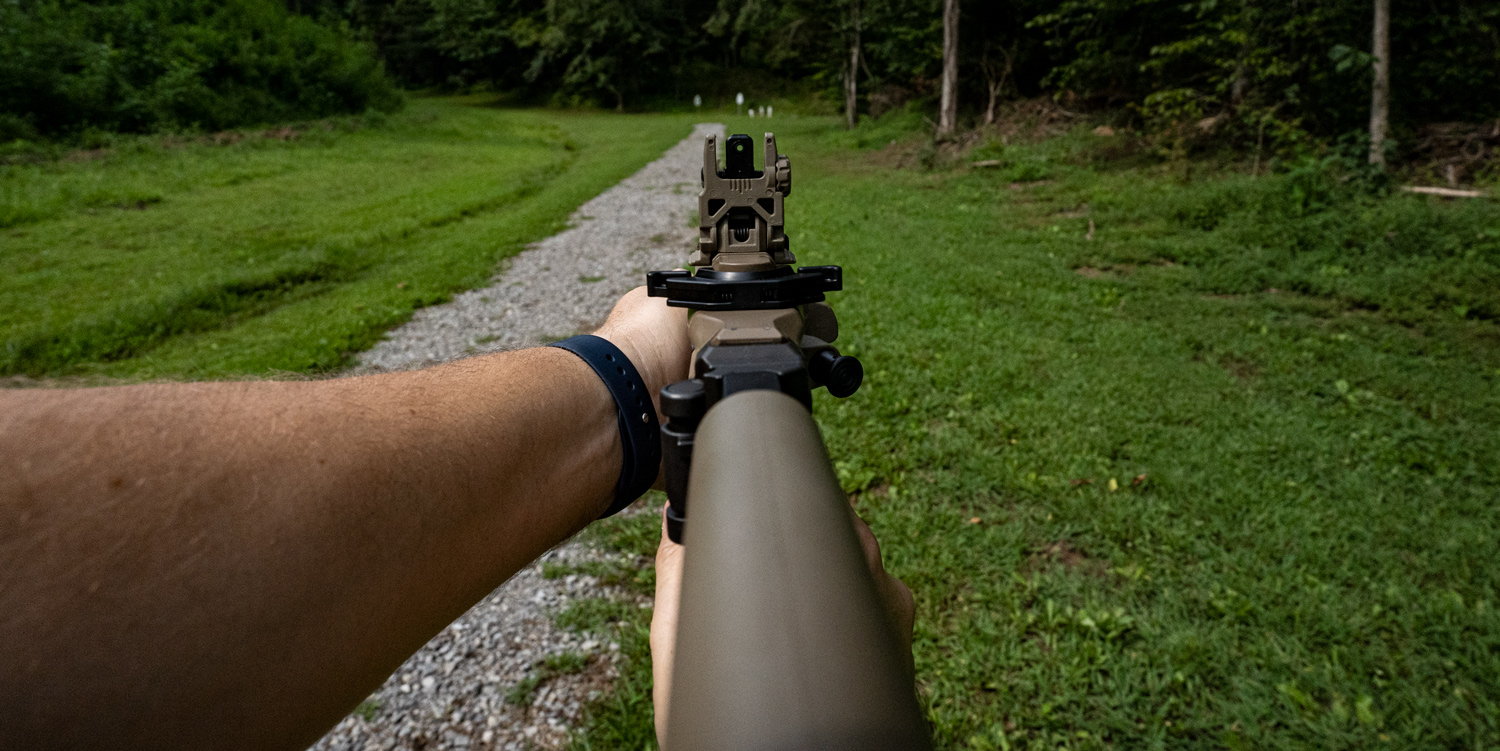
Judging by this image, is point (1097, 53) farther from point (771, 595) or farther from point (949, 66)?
point (771, 595)

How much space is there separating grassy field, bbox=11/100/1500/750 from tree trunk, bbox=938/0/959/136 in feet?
24.5

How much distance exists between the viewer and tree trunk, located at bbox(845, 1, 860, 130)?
2377 cm

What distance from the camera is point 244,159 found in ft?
52.1

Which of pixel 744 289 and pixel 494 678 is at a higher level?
pixel 744 289

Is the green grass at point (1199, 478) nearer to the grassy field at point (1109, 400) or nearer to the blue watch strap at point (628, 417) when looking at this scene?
the grassy field at point (1109, 400)

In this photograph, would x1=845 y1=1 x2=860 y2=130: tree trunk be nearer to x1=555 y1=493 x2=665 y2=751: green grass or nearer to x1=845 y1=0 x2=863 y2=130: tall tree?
x1=845 y1=0 x2=863 y2=130: tall tree

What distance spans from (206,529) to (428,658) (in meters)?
2.40

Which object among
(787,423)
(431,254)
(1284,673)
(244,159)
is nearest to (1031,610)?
(1284,673)

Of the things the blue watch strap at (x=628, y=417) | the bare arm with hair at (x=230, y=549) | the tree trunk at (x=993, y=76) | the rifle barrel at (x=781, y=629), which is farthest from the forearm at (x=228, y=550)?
the tree trunk at (x=993, y=76)

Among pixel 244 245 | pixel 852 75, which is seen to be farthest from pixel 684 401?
pixel 852 75

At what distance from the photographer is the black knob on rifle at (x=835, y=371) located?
4.09 feet

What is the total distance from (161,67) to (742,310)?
2602 centimetres

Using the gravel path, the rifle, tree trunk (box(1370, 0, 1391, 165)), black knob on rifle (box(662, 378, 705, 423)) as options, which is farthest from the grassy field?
the rifle

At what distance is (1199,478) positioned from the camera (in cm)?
389
